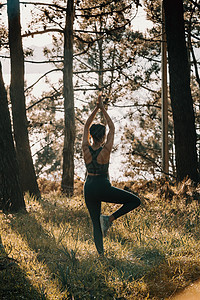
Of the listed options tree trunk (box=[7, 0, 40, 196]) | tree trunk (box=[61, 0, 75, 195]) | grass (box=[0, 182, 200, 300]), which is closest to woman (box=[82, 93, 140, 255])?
grass (box=[0, 182, 200, 300])

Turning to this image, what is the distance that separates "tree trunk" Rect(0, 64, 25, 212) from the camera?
30.9 ft

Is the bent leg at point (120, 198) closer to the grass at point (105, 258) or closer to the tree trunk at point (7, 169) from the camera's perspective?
the grass at point (105, 258)

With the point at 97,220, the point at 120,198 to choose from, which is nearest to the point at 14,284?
the point at 97,220

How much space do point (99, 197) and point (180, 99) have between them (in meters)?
5.75

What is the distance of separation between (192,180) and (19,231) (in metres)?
5.00

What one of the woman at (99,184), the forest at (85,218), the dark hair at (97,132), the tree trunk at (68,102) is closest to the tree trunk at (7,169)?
the forest at (85,218)

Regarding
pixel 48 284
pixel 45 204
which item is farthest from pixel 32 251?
pixel 45 204

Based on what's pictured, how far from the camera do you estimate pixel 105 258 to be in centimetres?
561

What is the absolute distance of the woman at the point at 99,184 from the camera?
5.56 metres

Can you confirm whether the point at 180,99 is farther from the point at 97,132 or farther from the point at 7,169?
the point at 97,132

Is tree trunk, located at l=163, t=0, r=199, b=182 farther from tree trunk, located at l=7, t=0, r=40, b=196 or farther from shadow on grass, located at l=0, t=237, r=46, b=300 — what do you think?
shadow on grass, located at l=0, t=237, r=46, b=300

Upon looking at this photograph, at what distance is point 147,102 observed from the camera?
24766 millimetres

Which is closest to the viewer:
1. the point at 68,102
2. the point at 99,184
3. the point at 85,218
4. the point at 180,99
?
the point at 99,184

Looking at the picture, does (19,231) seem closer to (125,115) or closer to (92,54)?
(125,115)
